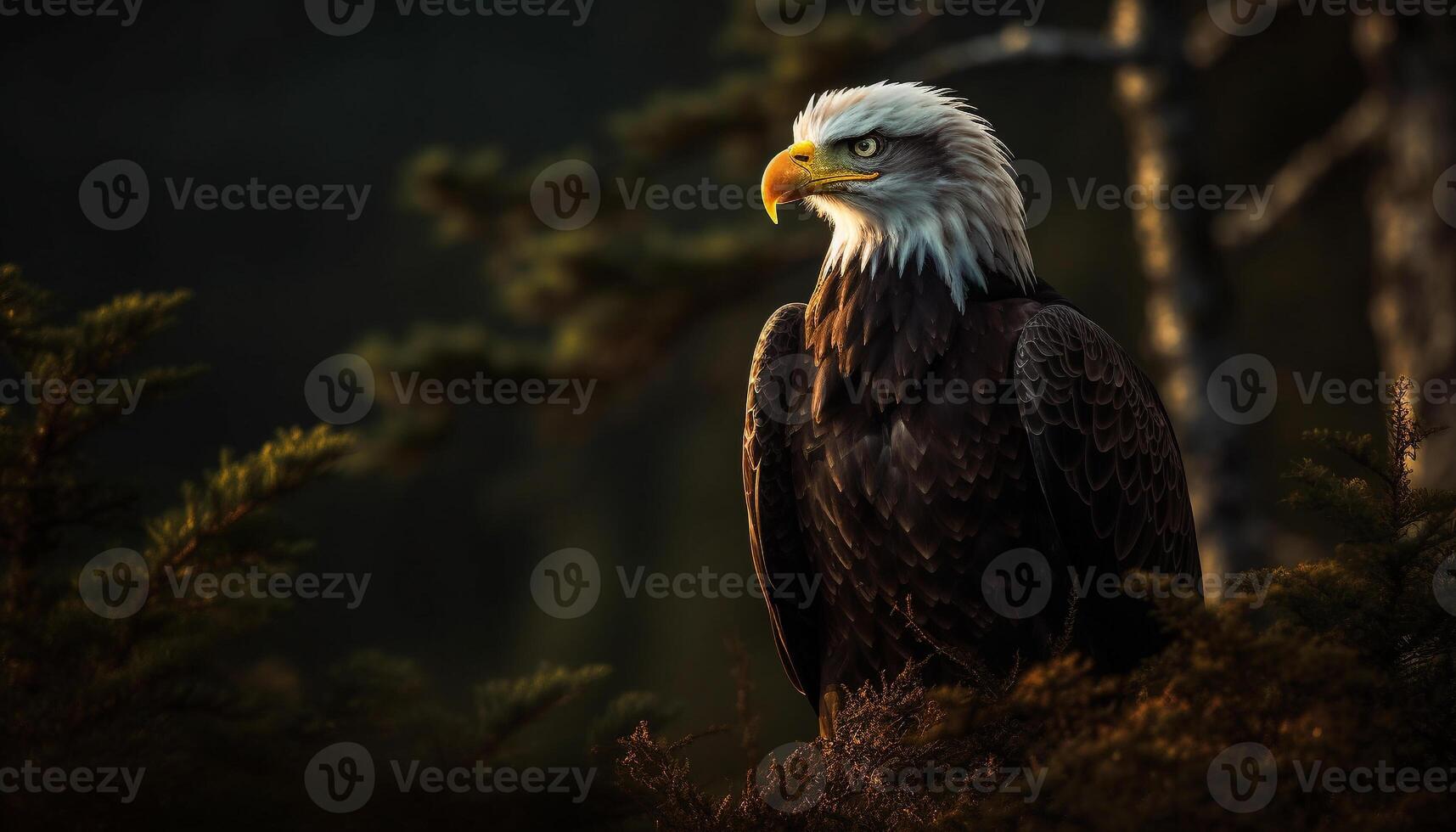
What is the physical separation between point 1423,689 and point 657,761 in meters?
1.42

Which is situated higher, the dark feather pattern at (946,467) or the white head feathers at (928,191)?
the white head feathers at (928,191)

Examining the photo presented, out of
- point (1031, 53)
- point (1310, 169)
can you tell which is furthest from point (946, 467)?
point (1310, 169)

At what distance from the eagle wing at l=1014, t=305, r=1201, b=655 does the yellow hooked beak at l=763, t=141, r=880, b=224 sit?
2.50ft

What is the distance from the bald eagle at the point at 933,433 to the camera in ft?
9.64

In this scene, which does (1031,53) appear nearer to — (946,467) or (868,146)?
(868,146)

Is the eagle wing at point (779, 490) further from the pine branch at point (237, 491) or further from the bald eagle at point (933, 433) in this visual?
the pine branch at point (237, 491)

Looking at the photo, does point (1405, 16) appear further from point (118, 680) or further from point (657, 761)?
point (118, 680)

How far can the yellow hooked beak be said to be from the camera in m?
3.31

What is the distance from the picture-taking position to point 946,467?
9.56 ft

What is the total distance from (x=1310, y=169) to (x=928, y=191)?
4.61 m

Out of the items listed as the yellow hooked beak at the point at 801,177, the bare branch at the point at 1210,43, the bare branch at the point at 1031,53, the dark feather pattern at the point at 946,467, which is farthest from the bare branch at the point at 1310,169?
the yellow hooked beak at the point at 801,177

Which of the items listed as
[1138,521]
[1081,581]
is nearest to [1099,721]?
[1081,581]

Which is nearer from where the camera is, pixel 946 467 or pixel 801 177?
pixel 946 467

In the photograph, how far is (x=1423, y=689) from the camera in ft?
6.57
